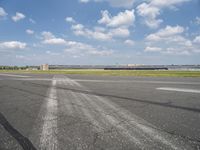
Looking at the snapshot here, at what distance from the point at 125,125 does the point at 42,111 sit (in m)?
2.65

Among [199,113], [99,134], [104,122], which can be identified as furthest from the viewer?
[199,113]

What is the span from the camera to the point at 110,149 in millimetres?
2566

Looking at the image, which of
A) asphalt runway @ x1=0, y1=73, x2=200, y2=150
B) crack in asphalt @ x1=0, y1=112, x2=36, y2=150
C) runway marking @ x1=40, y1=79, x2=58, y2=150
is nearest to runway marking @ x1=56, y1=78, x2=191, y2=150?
asphalt runway @ x1=0, y1=73, x2=200, y2=150

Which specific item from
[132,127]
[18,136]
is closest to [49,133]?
[18,136]

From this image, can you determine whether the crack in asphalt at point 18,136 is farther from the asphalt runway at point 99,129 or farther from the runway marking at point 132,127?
the runway marking at point 132,127

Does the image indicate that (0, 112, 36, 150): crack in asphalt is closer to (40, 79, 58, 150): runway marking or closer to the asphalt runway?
the asphalt runway

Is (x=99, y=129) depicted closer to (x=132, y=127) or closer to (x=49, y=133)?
(x=132, y=127)

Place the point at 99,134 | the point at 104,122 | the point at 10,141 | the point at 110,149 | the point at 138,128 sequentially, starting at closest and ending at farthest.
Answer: the point at 110,149, the point at 10,141, the point at 99,134, the point at 138,128, the point at 104,122

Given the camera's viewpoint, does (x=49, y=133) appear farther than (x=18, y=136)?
Yes

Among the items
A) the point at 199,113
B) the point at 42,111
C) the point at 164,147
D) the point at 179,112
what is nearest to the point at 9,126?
the point at 42,111

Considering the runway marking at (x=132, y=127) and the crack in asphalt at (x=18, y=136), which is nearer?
the crack in asphalt at (x=18, y=136)

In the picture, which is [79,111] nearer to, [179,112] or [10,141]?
[10,141]

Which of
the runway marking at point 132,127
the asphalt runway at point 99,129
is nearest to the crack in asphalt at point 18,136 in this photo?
the asphalt runway at point 99,129

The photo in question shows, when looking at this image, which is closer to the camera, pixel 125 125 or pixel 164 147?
pixel 164 147
